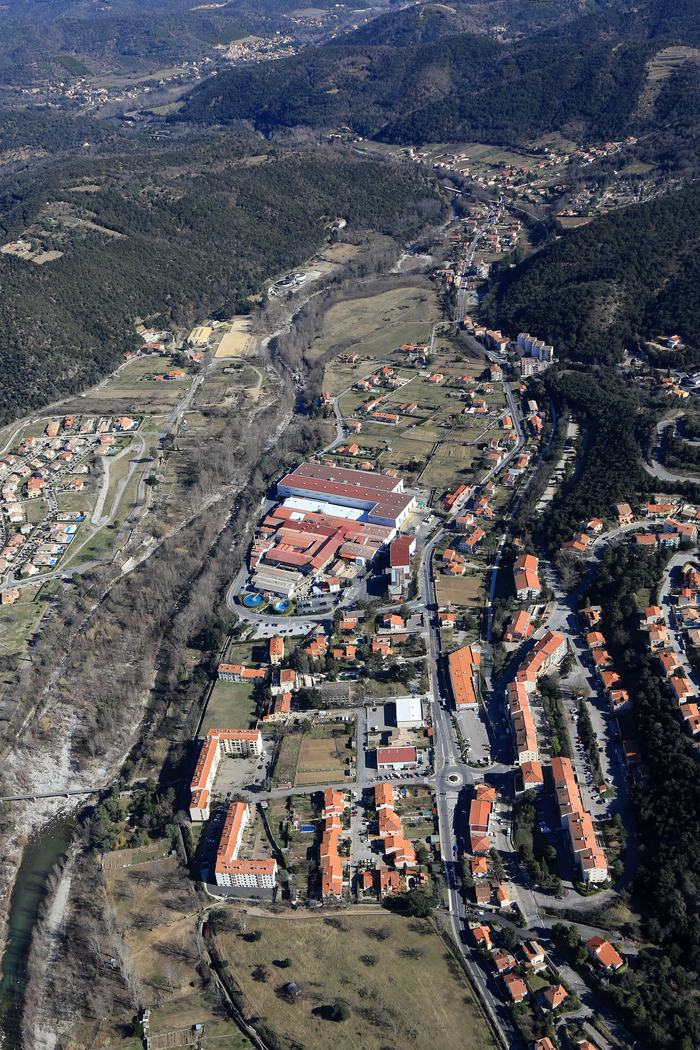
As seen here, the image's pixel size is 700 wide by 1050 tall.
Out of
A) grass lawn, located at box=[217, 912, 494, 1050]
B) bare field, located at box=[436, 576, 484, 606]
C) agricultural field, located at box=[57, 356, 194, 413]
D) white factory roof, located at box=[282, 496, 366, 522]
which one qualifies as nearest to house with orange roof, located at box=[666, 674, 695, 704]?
bare field, located at box=[436, 576, 484, 606]

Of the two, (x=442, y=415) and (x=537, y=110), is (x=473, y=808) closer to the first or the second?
(x=442, y=415)

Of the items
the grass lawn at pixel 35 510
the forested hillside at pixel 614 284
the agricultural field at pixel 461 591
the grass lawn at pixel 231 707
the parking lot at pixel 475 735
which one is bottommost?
the grass lawn at pixel 231 707

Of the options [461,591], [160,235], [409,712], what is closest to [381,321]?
[160,235]

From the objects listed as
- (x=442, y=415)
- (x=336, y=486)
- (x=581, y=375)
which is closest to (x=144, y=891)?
(x=336, y=486)

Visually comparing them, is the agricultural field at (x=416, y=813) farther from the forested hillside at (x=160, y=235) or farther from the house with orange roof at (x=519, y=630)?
the forested hillside at (x=160, y=235)

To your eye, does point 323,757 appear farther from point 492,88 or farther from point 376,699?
point 492,88

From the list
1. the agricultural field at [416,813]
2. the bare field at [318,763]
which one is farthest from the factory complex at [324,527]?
the agricultural field at [416,813]

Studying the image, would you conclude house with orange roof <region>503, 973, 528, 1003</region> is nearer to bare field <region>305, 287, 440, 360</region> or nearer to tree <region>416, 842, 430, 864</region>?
tree <region>416, 842, 430, 864</region>
